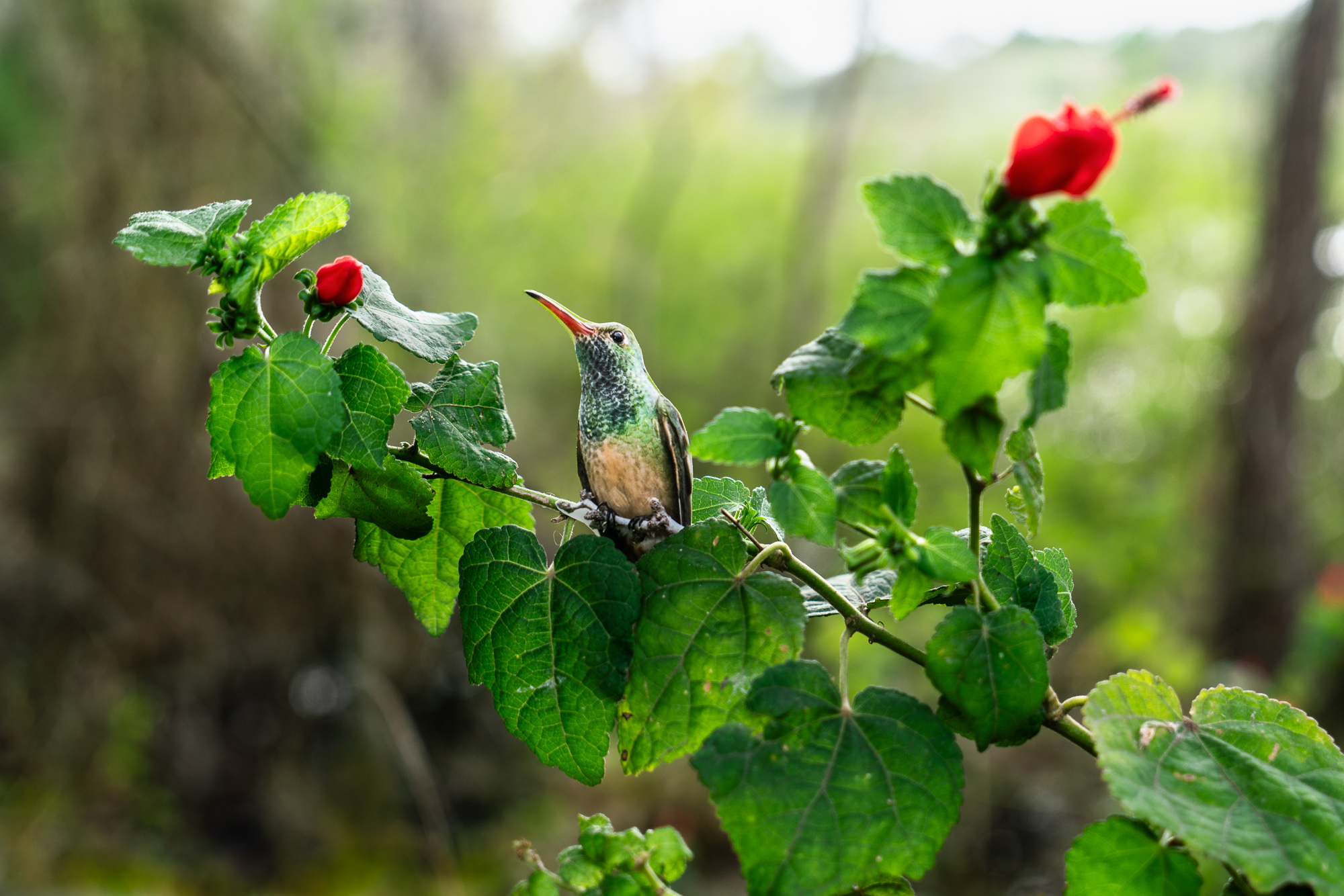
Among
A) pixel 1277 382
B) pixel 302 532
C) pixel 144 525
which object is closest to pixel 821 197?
pixel 1277 382

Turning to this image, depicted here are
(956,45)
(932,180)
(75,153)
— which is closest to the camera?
(932,180)

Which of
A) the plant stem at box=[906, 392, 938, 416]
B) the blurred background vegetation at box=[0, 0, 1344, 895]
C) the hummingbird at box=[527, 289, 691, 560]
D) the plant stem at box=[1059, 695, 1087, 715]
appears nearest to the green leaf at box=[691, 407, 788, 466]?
the plant stem at box=[906, 392, 938, 416]

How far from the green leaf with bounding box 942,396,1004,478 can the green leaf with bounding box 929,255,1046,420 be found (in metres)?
0.02

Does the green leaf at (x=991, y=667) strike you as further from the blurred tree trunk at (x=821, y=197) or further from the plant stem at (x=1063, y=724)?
the blurred tree trunk at (x=821, y=197)

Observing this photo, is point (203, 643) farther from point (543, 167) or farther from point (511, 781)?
point (543, 167)

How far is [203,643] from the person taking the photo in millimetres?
4105

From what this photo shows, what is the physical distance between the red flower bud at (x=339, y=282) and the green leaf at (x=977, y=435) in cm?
49

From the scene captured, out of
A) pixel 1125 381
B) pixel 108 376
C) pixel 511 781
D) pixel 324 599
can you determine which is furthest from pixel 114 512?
pixel 1125 381

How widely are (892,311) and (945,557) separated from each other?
191 millimetres

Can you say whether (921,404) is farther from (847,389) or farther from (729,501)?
(729,501)

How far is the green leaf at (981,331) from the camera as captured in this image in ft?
1.83

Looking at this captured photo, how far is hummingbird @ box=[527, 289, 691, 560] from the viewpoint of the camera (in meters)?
0.89

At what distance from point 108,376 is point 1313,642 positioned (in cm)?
600

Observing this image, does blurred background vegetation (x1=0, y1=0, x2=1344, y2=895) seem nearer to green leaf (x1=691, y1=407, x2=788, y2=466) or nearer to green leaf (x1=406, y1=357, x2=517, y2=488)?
green leaf (x1=406, y1=357, x2=517, y2=488)
